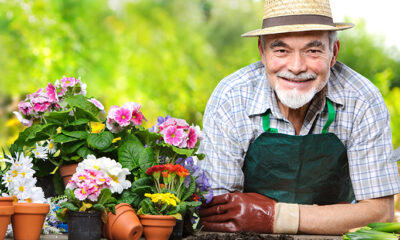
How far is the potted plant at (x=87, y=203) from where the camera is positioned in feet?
6.33

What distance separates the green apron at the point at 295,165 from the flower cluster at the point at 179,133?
2.16 feet

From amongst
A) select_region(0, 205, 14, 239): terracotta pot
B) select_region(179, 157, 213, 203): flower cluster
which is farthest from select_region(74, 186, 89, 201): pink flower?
select_region(179, 157, 213, 203): flower cluster

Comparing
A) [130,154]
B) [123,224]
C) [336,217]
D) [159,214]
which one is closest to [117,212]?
[123,224]

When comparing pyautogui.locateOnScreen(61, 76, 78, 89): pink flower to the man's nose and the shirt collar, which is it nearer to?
the shirt collar

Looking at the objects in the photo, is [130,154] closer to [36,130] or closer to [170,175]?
[170,175]

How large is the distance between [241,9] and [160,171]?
30.5 ft

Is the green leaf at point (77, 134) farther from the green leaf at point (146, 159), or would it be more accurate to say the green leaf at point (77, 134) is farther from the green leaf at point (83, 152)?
the green leaf at point (146, 159)

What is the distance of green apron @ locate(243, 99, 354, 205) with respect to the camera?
270 centimetres

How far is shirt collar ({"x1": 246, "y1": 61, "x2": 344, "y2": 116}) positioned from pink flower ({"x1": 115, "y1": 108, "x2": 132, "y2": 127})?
31.9 inches

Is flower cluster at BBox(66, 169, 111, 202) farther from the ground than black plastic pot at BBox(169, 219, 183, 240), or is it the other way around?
flower cluster at BBox(66, 169, 111, 202)

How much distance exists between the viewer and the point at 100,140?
2143mm

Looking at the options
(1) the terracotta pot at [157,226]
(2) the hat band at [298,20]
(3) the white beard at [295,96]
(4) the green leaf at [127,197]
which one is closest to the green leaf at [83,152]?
(4) the green leaf at [127,197]

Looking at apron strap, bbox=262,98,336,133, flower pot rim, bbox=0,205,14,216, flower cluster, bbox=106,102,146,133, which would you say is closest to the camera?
flower pot rim, bbox=0,205,14,216

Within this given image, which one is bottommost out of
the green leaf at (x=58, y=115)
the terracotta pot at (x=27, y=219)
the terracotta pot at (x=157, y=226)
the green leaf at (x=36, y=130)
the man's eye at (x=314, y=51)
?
the terracotta pot at (x=157, y=226)
